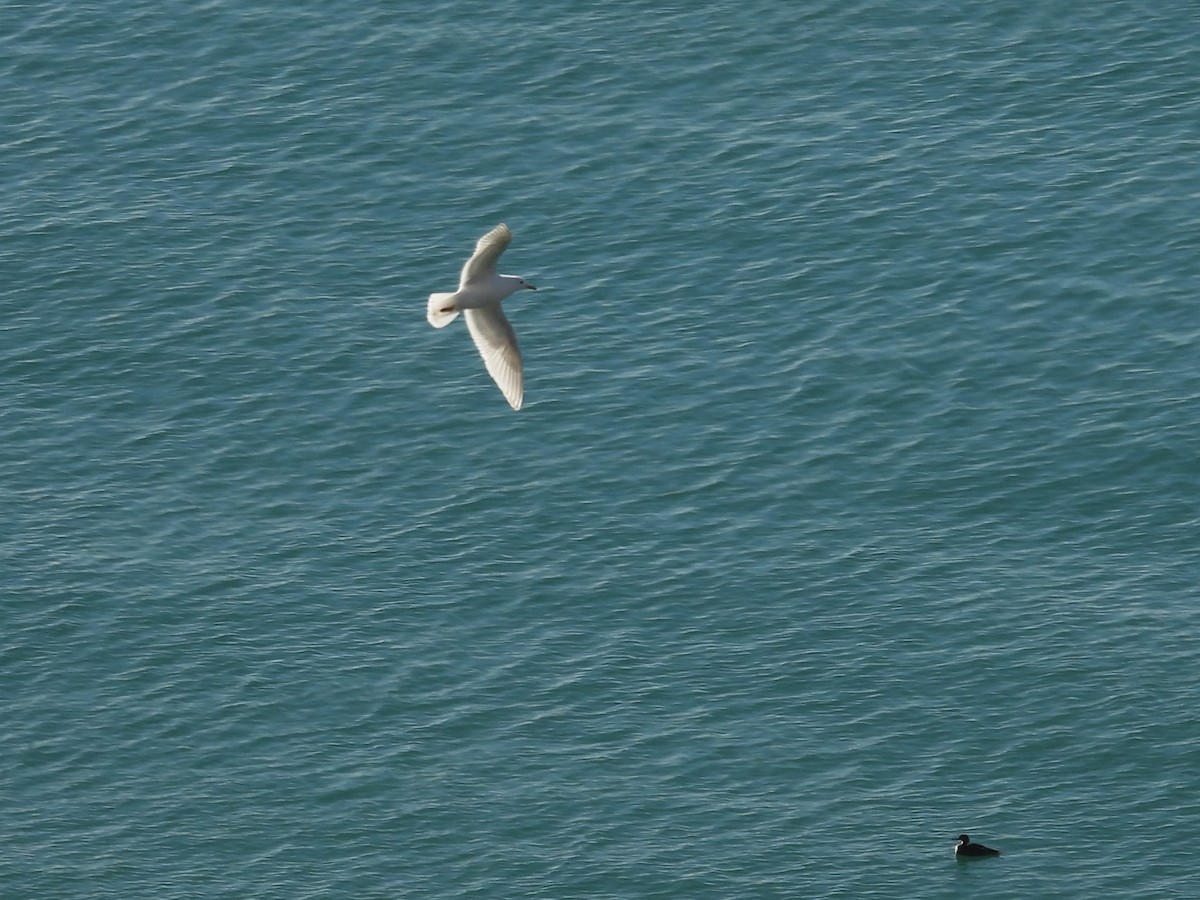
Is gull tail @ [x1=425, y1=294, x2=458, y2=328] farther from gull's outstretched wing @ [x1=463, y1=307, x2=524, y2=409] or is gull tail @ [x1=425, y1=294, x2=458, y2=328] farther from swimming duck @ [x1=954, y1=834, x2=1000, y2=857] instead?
swimming duck @ [x1=954, y1=834, x2=1000, y2=857]

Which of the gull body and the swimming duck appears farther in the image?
the swimming duck

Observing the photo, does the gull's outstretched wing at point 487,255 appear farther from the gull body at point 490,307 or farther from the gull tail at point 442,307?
the gull tail at point 442,307

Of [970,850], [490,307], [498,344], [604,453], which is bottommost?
[970,850]

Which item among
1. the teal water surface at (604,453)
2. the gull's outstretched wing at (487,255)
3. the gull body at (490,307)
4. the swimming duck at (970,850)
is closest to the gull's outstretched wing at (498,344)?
the gull body at (490,307)

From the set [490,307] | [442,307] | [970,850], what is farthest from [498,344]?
[970,850]

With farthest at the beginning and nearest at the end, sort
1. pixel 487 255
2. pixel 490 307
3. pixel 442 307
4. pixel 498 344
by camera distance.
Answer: pixel 498 344 < pixel 490 307 < pixel 442 307 < pixel 487 255

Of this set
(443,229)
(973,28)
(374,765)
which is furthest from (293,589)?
(973,28)

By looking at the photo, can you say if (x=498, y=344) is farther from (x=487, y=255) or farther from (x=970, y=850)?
(x=970, y=850)

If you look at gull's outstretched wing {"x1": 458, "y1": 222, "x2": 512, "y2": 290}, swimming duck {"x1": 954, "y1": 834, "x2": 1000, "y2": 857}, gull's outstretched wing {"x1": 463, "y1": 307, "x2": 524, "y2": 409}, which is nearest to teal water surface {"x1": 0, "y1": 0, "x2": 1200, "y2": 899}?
swimming duck {"x1": 954, "y1": 834, "x2": 1000, "y2": 857}
